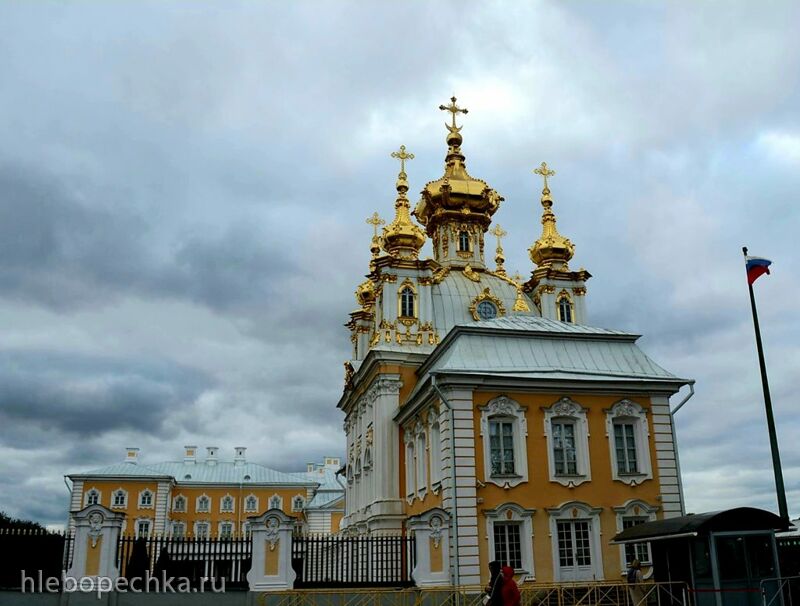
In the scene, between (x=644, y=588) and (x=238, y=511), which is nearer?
(x=644, y=588)

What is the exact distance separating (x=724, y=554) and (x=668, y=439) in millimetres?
7898

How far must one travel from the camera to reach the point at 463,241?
142ft

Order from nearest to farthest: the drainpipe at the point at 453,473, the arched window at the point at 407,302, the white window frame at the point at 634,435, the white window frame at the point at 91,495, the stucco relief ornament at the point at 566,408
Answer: the drainpipe at the point at 453,473 → the white window frame at the point at 634,435 → the stucco relief ornament at the point at 566,408 → the arched window at the point at 407,302 → the white window frame at the point at 91,495

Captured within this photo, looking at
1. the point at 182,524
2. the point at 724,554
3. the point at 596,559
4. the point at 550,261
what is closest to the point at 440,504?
the point at 596,559

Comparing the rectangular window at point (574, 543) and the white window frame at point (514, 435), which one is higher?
the white window frame at point (514, 435)

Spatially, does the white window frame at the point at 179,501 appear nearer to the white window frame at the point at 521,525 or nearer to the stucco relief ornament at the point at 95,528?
the stucco relief ornament at the point at 95,528

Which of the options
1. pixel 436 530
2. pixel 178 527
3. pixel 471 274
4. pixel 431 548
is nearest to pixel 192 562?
pixel 431 548

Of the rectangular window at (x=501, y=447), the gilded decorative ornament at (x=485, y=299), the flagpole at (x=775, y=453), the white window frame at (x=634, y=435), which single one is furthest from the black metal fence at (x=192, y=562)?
the gilded decorative ornament at (x=485, y=299)

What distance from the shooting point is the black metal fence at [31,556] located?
1894cm

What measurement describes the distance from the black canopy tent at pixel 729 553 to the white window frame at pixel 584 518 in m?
5.31

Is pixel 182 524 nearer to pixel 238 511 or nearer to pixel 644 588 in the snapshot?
pixel 238 511

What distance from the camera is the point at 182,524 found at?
7188 cm

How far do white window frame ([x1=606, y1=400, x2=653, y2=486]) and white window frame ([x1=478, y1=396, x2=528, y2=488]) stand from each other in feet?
9.53

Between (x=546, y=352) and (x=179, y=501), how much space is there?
184ft
